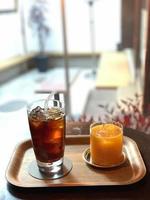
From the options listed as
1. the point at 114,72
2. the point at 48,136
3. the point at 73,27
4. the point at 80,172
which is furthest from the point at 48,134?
the point at 73,27

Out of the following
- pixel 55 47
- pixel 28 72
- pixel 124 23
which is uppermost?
pixel 124 23

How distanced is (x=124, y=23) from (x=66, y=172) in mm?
3485

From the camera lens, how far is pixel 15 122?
117 centimetres

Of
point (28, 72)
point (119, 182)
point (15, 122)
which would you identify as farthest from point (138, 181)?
point (28, 72)

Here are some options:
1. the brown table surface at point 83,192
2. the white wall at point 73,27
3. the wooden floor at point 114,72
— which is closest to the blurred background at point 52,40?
the white wall at point 73,27

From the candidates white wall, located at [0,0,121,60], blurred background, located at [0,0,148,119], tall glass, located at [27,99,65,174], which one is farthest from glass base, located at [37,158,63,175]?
white wall, located at [0,0,121,60]

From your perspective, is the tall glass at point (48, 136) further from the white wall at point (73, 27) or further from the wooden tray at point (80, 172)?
the white wall at point (73, 27)

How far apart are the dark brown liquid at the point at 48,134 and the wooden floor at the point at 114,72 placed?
2533mm

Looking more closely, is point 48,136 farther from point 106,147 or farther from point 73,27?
point 73,27

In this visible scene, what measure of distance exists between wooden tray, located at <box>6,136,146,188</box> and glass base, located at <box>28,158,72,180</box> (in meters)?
0.01

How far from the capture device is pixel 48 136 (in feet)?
2.54

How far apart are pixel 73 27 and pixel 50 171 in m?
5.37

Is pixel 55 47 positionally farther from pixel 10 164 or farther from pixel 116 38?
pixel 10 164

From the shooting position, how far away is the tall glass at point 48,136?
773 mm
